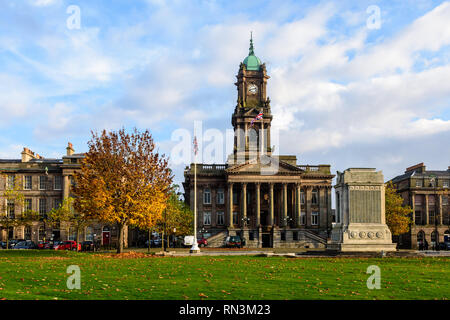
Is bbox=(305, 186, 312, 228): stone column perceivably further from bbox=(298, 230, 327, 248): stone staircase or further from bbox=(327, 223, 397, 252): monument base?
bbox=(327, 223, 397, 252): monument base

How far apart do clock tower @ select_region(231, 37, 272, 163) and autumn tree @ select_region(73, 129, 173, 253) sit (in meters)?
49.0

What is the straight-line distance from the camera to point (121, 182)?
142 feet

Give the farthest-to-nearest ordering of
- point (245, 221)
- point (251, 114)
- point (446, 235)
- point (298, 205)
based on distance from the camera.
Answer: point (251, 114) < point (446, 235) < point (298, 205) < point (245, 221)

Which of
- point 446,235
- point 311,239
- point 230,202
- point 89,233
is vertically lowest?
point 446,235

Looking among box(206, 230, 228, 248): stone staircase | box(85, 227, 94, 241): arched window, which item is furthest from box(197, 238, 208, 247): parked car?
box(85, 227, 94, 241): arched window

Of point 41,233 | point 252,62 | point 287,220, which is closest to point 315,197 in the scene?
point 287,220

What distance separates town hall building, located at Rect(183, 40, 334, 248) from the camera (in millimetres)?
85250

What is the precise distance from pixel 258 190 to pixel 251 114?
1767cm

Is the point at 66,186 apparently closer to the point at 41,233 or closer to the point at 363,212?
the point at 41,233
